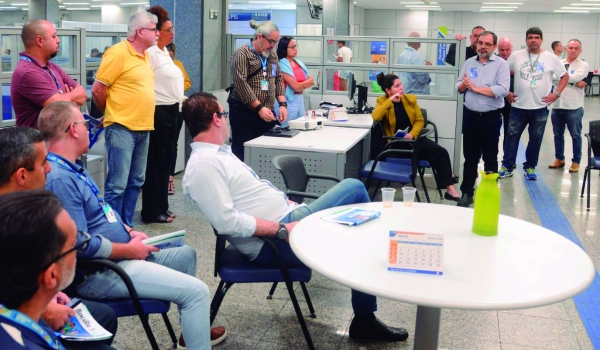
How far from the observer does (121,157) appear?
13.1ft

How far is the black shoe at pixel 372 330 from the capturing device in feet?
9.29

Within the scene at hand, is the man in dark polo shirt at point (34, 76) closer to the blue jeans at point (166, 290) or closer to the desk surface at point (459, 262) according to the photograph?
the blue jeans at point (166, 290)

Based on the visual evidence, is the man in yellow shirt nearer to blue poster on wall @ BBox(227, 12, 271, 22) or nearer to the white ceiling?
the white ceiling

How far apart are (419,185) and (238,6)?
17646 mm

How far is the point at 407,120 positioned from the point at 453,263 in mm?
3709

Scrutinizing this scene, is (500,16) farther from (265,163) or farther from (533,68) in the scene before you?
(265,163)

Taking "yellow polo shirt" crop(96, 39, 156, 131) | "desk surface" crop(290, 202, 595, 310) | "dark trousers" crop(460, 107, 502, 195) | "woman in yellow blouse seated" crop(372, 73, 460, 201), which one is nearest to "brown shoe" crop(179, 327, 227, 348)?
"desk surface" crop(290, 202, 595, 310)

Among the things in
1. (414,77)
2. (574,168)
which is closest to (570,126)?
(574,168)

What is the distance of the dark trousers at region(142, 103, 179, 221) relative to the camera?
4535mm

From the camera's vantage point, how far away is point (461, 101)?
21.0ft

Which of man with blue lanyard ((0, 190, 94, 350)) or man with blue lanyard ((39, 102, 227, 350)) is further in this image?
man with blue lanyard ((39, 102, 227, 350))

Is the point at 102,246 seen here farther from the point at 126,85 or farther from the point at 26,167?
the point at 126,85

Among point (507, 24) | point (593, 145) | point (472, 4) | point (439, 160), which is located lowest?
point (439, 160)

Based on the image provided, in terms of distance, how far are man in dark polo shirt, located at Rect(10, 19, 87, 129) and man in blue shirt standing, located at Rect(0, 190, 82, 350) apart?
7.33 ft
